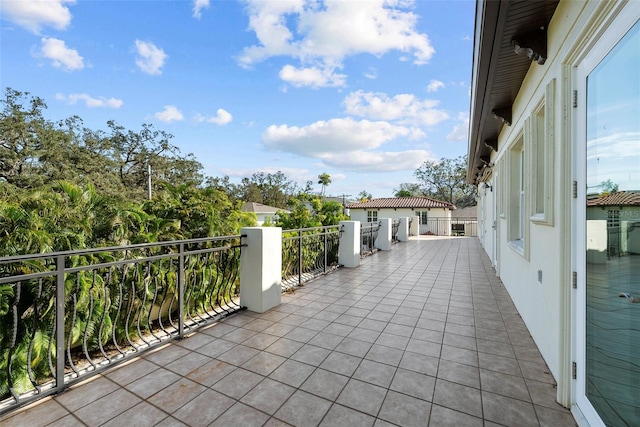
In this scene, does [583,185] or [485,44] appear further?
[485,44]

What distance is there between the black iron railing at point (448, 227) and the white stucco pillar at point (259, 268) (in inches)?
696

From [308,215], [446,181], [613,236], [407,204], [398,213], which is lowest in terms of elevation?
[613,236]

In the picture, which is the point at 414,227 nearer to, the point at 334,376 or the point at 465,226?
the point at 465,226

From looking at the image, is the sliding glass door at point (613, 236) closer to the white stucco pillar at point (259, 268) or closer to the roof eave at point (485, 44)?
the roof eave at point (485, 44)

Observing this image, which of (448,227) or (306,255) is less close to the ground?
(448,227)

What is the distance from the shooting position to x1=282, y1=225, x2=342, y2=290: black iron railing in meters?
5.12

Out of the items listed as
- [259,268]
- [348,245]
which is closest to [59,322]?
[259,268]

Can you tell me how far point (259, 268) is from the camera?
11.9 ft

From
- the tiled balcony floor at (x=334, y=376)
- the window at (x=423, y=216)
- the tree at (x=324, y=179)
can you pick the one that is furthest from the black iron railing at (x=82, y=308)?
the tree at (x=324, y=179)

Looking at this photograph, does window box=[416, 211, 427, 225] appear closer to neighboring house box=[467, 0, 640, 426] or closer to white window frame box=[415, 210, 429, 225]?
white window frame box=[415, 210, 429, 225]

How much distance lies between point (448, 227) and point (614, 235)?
1922 centimetres

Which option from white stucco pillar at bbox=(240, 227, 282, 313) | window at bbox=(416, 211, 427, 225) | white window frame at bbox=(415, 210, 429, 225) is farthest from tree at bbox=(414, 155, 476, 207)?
white stucco pillar at bbox=(240, 227, 282, 313)

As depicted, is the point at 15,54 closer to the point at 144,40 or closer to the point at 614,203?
the point at 144,40

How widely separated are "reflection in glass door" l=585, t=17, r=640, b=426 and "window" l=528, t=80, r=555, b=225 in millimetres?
481
